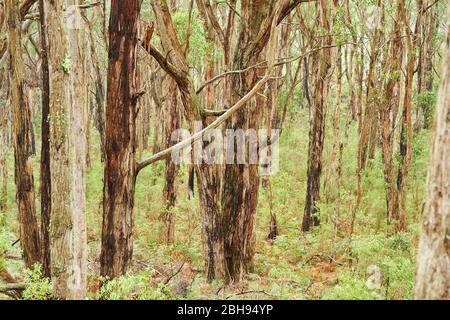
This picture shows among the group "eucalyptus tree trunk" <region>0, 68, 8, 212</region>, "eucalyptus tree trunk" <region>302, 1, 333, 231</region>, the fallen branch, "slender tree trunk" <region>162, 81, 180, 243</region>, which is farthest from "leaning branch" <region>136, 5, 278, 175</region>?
"eucalyptus tree trunk" <region>0, 68, 8, 212</region>

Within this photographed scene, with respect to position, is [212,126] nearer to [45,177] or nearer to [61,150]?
[61,150]

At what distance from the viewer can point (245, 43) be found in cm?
791

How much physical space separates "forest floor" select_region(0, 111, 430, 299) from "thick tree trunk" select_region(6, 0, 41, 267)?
408 mm

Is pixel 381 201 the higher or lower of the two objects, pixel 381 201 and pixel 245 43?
the lower

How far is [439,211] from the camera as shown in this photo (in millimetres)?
3139

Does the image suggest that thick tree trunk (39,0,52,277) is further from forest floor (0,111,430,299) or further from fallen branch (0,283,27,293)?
fallen branch (0,283,27,293)

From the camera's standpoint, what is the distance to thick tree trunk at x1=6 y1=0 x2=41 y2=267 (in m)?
7.64

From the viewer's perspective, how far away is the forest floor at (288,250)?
6.31 meters
